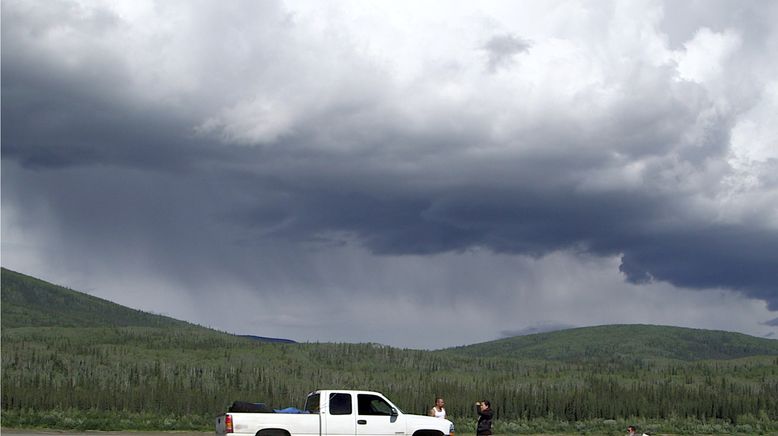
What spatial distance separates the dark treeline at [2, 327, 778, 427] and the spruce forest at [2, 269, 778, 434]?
0.28m

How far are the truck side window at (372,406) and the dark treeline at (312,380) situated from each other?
38742 mm

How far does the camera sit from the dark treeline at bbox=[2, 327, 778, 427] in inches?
3471

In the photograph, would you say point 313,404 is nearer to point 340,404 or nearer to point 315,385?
point 340,404

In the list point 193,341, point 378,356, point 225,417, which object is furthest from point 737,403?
point 193,341

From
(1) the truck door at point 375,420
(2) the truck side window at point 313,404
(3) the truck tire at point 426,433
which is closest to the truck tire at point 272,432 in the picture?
(2) the truck side window at point 313,404

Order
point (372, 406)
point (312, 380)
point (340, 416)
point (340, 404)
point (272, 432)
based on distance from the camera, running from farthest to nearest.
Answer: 1. point (312, 380)
2. point (372, 406)
3. point (340, 404)
4. point (340, 416)
5. point (272, 432)

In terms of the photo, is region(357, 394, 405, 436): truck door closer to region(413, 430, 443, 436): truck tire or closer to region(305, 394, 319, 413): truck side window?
region(413, 430, 443, 436): truck tire

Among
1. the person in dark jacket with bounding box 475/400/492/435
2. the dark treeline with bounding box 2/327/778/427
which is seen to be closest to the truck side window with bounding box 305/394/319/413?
the person in dark jacket with bounding box 475/400/492/435

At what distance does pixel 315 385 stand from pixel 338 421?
94.2 m

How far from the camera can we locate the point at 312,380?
135000 mm

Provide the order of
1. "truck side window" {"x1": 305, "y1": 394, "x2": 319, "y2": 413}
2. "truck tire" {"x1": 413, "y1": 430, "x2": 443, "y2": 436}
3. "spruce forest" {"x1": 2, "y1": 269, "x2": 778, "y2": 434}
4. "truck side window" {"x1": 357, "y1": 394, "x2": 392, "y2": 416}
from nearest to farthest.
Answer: "truck side window" {"x1": 305, "y1": 394, "x2": 319, "y2": 413} → "truck side window" {"x1": 357, "y1": 394, "x2": 392, "y2": 416} → "truck tire" {"x1": 413, "y1": 430, "x2": 443, "y2": 436} → "spruce forest" {"x1": 2, "y1": 269, "x2": 778, "y2": 434}

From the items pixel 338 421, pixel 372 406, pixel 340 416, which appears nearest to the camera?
pixel 338 421

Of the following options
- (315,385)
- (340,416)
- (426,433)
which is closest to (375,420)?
(340,416)

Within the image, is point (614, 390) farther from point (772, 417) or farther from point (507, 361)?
point (507, 361)
